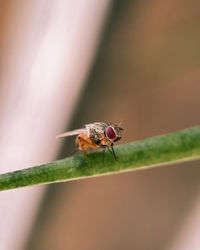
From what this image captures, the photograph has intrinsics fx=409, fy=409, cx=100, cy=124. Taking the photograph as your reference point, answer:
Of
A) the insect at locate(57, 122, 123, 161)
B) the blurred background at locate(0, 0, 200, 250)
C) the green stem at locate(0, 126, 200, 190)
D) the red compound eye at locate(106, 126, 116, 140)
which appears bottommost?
the blurred background at locate(0, 0, 200, 250)

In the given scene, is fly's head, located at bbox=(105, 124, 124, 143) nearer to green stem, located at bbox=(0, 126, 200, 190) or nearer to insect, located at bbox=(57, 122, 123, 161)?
insect, located at bbox=(57, 122, 123, 161)

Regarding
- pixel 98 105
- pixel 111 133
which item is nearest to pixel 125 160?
pixel 111 133

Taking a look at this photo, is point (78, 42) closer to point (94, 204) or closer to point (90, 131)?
point (94, 204)

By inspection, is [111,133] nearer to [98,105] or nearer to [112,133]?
[112,133]

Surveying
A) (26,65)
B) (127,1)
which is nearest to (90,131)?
(127,1)

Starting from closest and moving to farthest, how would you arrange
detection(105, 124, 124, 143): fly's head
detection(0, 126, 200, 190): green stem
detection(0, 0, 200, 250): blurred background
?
detection(0, 126, 200, 190): green stem < detection(105, 124, 124, 143): fly's head < detection(0, 0, 200, 250): blurred background

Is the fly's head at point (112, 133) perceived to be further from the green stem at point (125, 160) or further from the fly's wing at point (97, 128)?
the green stem at point (125, 160)

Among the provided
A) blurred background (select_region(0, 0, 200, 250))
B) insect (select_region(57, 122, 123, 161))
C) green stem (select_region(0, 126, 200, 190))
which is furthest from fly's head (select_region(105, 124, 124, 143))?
blurred background (select_region(0, 0, 200, 250))
